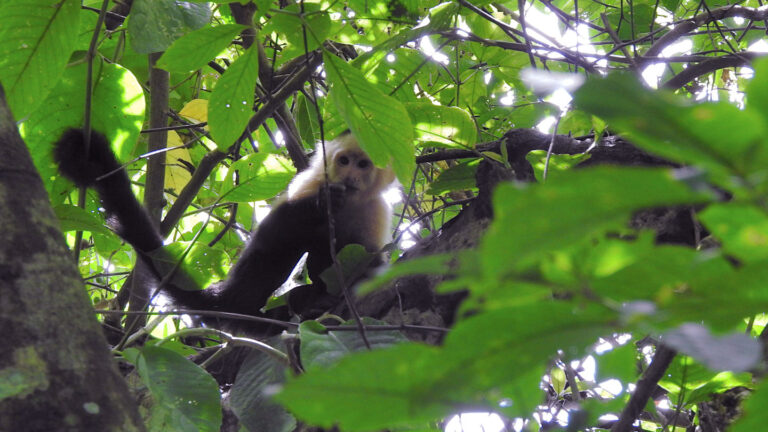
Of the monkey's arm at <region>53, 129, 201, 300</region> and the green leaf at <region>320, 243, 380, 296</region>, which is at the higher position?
the green leaf at <region>320, 243, 380, 296</region>

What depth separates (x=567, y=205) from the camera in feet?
1.01

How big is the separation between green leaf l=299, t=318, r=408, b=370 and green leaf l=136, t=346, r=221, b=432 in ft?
0.79

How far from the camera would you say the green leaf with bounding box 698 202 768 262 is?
1.12 feet

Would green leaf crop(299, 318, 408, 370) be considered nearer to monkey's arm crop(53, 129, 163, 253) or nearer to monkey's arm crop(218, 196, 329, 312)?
monkey's arm crop(53, 129, 163, 253)

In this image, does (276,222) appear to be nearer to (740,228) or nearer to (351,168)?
(351,168)

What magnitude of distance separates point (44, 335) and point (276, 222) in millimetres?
2455

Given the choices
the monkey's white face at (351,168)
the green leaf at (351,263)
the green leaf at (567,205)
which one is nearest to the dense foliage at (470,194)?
the green leaf at (567,205)

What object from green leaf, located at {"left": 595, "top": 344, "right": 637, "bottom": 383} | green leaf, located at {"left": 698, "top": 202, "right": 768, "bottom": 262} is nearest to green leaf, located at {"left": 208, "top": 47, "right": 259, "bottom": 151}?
green leaf, located at {"left": 595, "top": 344, "right": 637, "bottom": 383}

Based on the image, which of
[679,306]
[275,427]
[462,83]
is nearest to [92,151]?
[275,427]

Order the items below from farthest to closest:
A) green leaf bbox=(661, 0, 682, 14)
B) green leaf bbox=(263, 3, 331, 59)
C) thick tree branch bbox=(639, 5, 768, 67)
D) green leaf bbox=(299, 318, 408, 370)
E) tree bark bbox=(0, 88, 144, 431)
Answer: green leaf bbox=(661, 0, 682, 14) < thick tree branch bbox=(639, 5, 768, 67) < green leaf bbox=(263, 3, 331, 59) < green leaf bbox=(299, 318, 408, 370) < tree bark bbox=(0, 88, 144, 431)

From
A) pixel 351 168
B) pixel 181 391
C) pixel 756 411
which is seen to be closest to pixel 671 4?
pixel 351 168

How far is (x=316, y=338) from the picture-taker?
1.31 meters

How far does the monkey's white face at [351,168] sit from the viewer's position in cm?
351

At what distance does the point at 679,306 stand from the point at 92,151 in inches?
85.7
